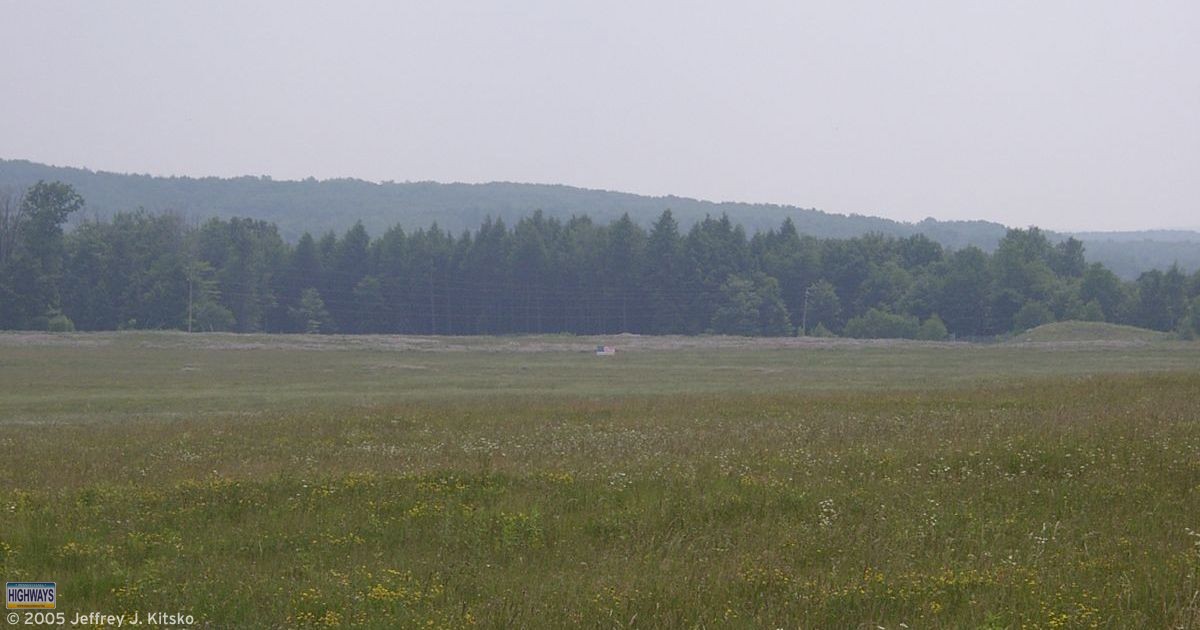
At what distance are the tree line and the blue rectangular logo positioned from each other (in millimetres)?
135488

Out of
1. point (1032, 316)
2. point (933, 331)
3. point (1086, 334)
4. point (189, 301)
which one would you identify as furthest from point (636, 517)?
point (1032, 316)

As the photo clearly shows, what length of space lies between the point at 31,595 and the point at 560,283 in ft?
480

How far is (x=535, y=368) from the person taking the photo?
72.5 m

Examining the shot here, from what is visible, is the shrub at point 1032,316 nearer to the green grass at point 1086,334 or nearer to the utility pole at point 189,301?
the green grass at point 1086,334

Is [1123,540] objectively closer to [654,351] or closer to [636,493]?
[636,493]

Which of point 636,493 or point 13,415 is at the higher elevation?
point 636,493

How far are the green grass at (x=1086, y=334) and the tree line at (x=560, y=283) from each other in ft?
71.3

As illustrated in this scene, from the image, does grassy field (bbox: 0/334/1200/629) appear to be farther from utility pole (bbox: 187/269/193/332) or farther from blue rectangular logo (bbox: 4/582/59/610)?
utility pole (bbox: 187/269/193/332)

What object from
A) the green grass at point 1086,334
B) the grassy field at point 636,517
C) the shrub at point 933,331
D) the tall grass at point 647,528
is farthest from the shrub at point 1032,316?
the tall grass at point 647,528

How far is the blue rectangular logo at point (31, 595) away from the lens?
1002 centimetres

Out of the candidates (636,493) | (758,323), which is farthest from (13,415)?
(758,323)

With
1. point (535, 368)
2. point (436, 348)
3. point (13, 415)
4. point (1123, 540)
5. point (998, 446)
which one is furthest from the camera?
point (436, 348)

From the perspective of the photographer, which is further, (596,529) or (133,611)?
(596,529)

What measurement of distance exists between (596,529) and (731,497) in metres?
2.18
